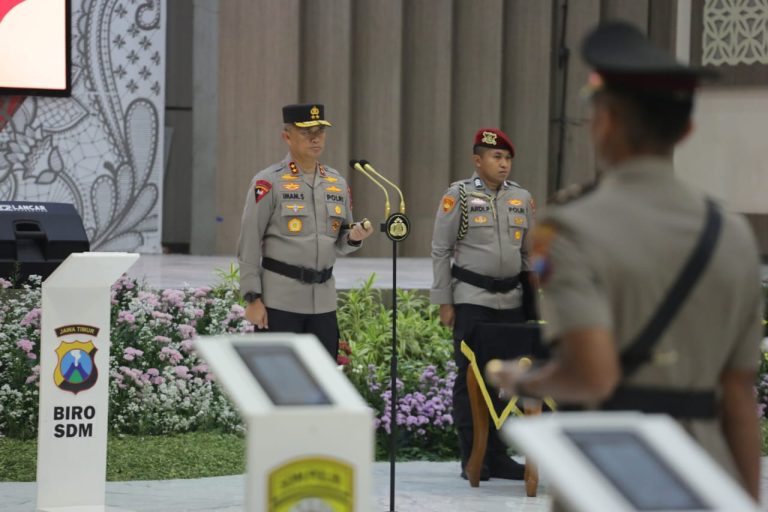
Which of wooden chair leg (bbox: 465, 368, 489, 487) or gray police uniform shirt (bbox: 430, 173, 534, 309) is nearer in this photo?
wooden chair leg (bbox: 465, 368, 489, 487)

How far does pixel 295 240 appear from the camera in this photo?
18.5 feet

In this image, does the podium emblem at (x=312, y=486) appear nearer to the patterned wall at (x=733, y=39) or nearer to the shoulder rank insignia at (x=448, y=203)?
the shoulder rank insignia at (x=448, y=203)

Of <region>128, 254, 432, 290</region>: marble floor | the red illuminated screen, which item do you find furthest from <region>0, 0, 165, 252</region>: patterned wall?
<region>128, 254, 432, 290</region>: marble floor

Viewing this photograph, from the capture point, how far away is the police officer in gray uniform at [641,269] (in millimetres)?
1959

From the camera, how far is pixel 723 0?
11.3 meters

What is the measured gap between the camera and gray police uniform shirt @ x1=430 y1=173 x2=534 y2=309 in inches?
226

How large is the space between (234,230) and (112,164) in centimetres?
115

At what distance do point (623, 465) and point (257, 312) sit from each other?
385 cm

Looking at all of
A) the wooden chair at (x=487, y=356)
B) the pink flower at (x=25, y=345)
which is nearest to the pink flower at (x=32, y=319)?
the pink flower at (x=25, y=345)

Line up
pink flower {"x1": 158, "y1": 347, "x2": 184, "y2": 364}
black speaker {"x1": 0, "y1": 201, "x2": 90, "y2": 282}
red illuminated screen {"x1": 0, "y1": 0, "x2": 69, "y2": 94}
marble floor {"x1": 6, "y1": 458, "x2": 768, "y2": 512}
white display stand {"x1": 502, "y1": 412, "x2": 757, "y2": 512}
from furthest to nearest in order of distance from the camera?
red illuminated screen {"x1": 0, "y1": 0, "x2": 69, "y2": 94} < pink flower {"x1": 158, "y1": 347, "x2": 184, "y2": 364} < marble floor {"x1": 6, "y1": 458, "x2": 768, "y2": 512} < black speaker {"x1": 0, "y1": 201, "x2": 90, "y2": 282} < white display stand {"x1": 502, "y1": 412, "x2": 757, "y2": 512}

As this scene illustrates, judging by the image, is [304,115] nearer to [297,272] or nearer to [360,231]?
[360,231]

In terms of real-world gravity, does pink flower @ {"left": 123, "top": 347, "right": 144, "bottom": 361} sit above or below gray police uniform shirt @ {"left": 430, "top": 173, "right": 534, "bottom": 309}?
below

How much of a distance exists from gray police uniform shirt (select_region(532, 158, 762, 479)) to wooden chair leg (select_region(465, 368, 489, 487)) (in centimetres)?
354

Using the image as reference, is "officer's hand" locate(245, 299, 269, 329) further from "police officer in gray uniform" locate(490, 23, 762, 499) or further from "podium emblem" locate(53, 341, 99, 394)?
"police officer in gray uniform" locate(490, 23, 762, 499)
